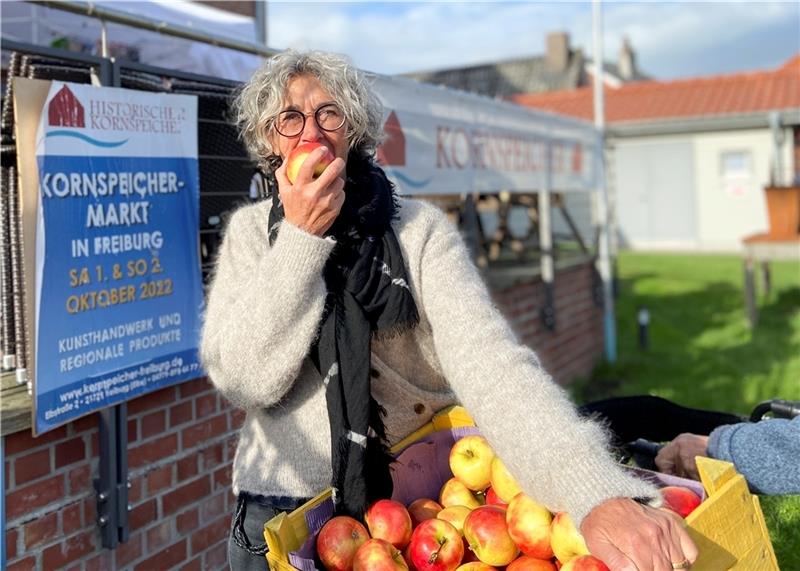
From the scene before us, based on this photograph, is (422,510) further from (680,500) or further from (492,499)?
(680,500)

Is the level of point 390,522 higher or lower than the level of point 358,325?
lower

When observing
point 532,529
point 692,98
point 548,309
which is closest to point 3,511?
point 532,529

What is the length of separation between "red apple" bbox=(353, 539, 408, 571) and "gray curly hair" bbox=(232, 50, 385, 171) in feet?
3.09

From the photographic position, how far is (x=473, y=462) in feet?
6.15

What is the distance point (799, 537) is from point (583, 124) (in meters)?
4.51

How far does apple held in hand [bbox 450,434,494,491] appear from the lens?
1.86 meters

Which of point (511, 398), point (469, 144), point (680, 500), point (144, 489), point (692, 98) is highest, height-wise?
point (692, 98)

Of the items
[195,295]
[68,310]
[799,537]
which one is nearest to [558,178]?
[799,537]

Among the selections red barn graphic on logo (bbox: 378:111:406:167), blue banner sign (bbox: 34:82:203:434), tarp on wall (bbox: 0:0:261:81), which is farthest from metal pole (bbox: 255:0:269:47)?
blue banner sign (bbox: 34:82:203:434)

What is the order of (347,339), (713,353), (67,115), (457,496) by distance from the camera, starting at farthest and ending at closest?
(713,353) → (67,115) → (457,496) → (347,339)

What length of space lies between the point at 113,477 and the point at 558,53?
33.2m

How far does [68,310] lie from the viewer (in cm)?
247

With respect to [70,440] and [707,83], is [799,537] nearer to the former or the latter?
[70,440]

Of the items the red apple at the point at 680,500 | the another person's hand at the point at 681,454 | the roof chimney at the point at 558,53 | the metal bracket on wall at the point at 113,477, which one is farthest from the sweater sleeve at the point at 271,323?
the roof chimney at the point at 558,53
